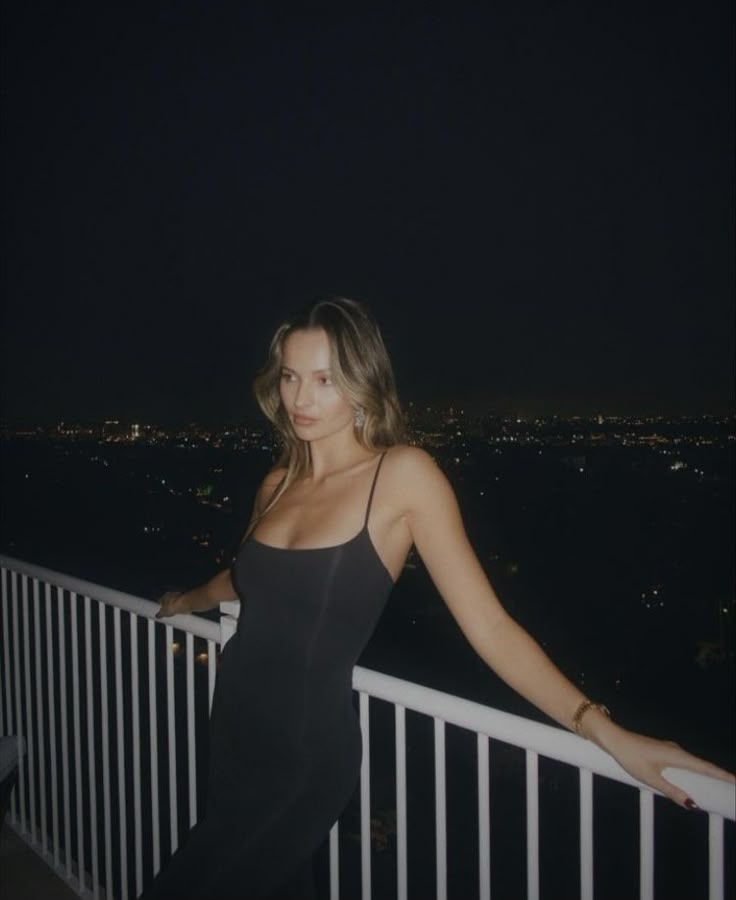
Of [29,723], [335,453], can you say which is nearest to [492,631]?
[335,453]

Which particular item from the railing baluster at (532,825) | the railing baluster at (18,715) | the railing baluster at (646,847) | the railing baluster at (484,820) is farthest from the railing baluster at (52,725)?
the railing baluster at (646,847)

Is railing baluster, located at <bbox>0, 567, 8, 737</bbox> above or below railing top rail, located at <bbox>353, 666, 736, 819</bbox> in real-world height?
below

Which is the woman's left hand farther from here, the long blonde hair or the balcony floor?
the balcony floor

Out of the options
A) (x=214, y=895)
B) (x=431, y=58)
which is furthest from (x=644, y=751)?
(x=431, y=58)

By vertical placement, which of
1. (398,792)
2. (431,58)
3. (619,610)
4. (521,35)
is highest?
(521,35)

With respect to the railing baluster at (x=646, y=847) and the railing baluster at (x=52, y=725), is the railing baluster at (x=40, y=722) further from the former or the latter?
the railing baluster at (x=646, y=847)

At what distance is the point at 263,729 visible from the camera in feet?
4.83

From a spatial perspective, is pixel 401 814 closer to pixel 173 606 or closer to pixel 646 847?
pixel 646 847

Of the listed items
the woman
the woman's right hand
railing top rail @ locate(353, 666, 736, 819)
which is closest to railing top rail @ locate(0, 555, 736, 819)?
railing top rail @ locate(353, 666, 736, 819)

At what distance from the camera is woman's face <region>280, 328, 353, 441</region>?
1.69 metres

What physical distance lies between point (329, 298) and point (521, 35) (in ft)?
50.6

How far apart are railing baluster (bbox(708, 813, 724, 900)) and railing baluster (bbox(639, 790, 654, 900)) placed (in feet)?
0.33

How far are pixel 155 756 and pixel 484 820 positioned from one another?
51.8 inches

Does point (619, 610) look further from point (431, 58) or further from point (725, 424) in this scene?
point (431, 58)
